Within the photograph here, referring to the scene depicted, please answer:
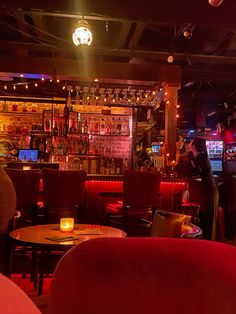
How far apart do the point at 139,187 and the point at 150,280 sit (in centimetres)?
393

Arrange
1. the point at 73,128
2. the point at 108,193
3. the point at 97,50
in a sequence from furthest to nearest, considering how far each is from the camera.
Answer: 1. the point at 73,128
2. the point at 97,50
3. the point at 108,193

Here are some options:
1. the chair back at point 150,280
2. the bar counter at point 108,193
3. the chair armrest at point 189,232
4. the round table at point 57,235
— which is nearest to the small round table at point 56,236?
the round table at point 57,235

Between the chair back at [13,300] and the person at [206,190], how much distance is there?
18.0 ft

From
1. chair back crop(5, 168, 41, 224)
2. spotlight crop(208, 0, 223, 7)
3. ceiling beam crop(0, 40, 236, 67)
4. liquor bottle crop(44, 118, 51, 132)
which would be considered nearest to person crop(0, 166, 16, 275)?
chair back crop(5, 168, 41, 224)

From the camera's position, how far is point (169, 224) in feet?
8.06

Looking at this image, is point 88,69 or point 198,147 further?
point 88,69

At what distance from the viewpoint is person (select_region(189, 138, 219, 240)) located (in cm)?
603

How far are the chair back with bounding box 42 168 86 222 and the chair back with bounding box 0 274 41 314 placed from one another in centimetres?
384

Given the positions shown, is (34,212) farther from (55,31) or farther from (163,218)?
(55,31)

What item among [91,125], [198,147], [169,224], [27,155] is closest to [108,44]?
[91,125]

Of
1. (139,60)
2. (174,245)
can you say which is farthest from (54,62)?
(174,245)

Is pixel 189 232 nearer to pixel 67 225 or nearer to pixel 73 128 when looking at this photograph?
pixel 67 225

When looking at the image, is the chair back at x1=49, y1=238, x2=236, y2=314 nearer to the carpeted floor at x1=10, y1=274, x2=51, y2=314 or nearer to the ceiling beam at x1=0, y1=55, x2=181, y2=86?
the carpeted floor at x1=10, y1=274, x2=51, y2=314

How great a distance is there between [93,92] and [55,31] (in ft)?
4.11
